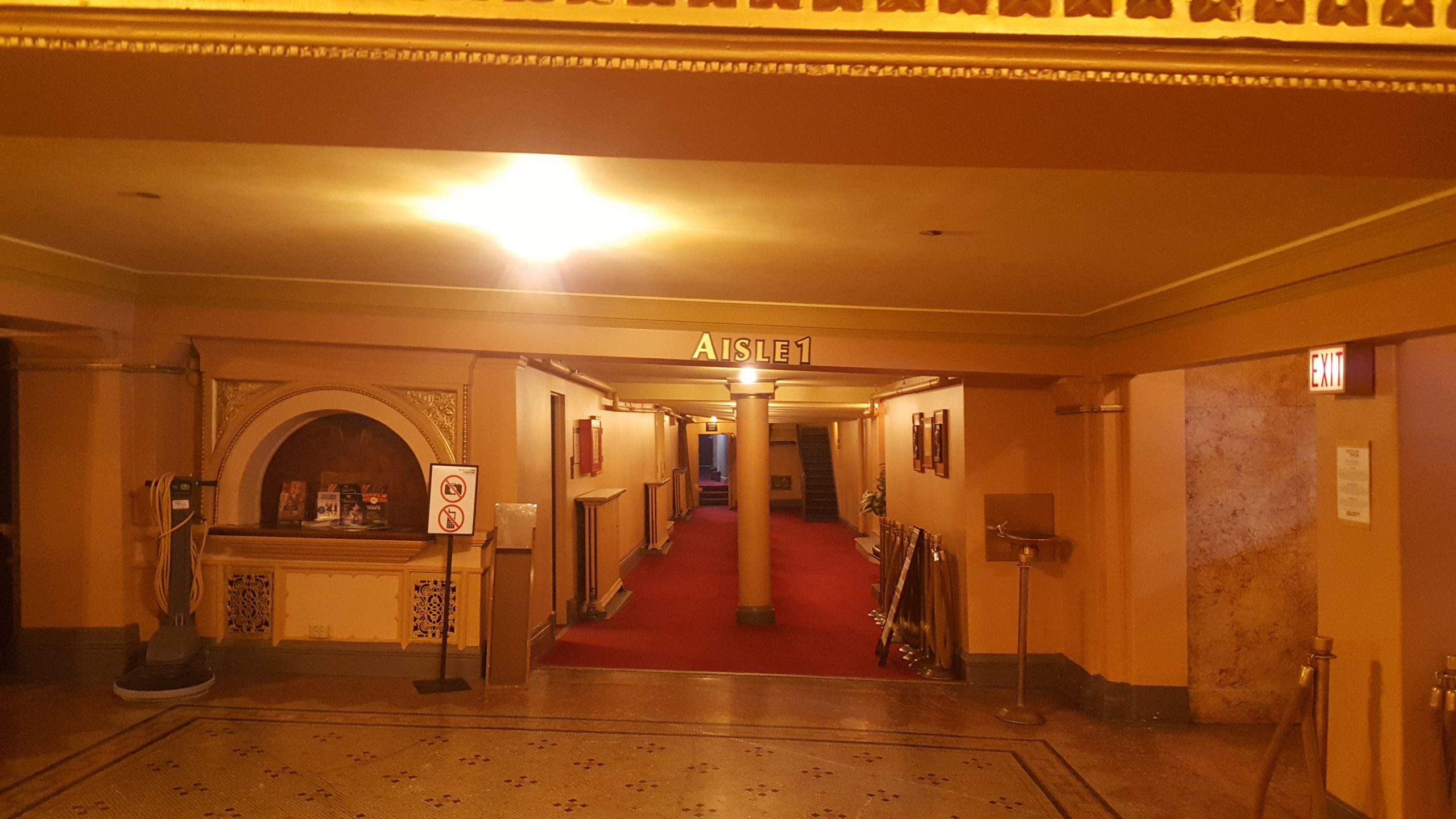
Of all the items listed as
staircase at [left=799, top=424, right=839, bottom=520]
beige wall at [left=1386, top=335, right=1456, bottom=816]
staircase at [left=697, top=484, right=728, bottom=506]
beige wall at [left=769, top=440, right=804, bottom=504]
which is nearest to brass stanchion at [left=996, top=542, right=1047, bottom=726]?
beige wall at [left=1386, top=335, right=1456, bottom=816]

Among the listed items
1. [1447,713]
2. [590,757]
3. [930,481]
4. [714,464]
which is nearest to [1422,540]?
[1447,713]

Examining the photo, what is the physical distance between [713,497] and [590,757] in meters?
18.7

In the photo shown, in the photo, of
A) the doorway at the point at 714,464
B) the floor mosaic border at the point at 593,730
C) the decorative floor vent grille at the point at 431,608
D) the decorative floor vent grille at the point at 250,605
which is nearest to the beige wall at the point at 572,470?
the decorative floor vent grille at the point at 431,608

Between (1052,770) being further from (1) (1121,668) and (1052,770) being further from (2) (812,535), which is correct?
(2) (812,535)

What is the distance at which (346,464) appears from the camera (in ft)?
20.2

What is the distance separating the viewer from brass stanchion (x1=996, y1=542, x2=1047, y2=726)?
5.34 m

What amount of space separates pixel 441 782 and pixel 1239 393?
5.48 meters

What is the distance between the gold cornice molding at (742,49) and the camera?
4.29 ft

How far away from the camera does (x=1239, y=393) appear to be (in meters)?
5.48

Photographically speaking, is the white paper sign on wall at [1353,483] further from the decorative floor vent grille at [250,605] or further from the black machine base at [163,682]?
the black machine base at [163,682]

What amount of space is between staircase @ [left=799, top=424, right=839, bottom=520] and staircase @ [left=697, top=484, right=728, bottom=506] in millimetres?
3337

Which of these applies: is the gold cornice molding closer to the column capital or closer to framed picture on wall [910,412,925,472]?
framed picture on wall [910,412,925,472]

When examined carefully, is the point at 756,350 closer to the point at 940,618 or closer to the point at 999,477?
the point at 999,477

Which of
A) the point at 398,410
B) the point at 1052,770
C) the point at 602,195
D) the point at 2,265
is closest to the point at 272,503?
the point at 398,410
